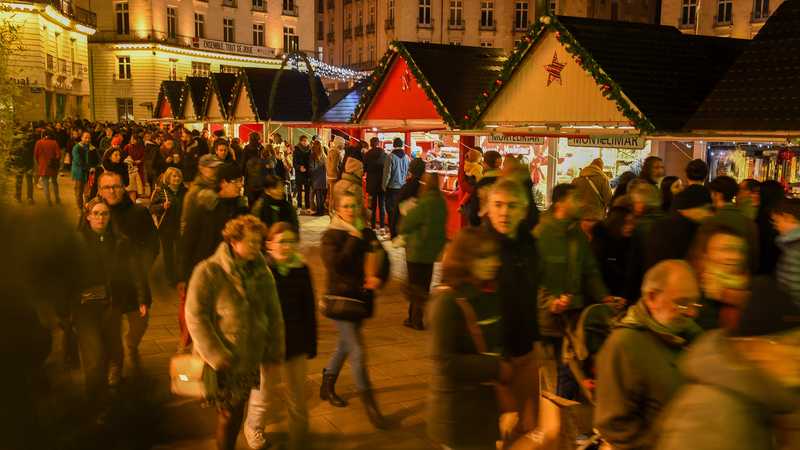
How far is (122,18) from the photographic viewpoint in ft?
197

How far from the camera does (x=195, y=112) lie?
27.6 m

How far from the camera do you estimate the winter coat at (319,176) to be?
16.0 meters

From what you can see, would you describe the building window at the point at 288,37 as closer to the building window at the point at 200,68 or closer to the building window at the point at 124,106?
the building window at the point at 200,68

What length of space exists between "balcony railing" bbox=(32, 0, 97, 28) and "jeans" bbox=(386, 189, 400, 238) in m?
37.3

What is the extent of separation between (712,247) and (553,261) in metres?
1.13

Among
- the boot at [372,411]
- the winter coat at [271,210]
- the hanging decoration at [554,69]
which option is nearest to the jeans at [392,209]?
the hanging decoration at [554,69]

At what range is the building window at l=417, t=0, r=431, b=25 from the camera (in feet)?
185

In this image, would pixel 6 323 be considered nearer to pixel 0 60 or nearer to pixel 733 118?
pixel 0 60

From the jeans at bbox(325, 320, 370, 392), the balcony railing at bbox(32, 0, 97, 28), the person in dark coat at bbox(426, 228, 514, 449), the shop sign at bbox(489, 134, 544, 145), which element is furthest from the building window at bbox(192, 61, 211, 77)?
the person in dark coat at bbox(426, 228, 514, 449)

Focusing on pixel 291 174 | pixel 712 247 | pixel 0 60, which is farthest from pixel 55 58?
pixel 712 247

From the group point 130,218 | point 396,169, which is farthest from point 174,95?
point 130,218

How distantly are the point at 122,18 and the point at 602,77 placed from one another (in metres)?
58.4

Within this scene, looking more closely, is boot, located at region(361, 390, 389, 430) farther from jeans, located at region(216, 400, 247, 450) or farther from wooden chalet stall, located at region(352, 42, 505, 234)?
wooden chalet stall, located at region(352, 42, 505, 234)

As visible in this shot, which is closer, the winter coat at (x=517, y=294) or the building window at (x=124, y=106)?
the winter coat at (x=517, y=294)
